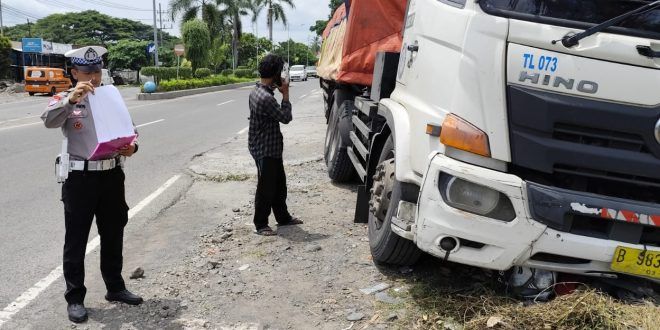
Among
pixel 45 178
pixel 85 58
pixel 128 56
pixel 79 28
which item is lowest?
pixel 45 178

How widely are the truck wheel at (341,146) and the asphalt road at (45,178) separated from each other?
2.07 meters

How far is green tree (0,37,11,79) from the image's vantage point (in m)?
35.6

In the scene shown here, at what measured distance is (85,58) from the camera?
343 centimetres

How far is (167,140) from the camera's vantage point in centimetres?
1144

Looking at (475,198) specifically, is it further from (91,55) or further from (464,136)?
(91,55)

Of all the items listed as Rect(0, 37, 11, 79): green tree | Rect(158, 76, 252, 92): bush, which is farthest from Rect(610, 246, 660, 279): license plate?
Rect(0, 37, 11, 79): green tree

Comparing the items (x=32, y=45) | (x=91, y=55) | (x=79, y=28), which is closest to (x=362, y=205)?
(x=91, y=55)

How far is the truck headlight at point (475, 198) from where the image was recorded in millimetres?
2852

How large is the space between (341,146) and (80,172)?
3758 millimetres

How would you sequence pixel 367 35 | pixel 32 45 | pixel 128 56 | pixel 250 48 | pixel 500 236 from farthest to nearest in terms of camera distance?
pixel 250 48, pixel 128 56, pixel 32 45, pixel 367 35, pixel 500 236

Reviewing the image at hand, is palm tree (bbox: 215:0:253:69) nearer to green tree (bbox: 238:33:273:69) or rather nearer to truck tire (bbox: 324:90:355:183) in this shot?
green tree (bbox: 238:33:273:69)

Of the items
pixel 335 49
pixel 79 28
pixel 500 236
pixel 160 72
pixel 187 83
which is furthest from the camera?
pixel 79 28

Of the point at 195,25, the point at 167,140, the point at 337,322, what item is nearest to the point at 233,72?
the point at 195,25

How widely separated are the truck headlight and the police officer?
2.10 m
